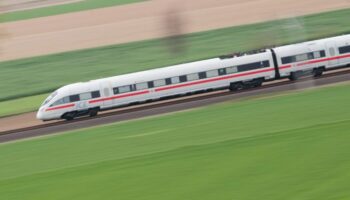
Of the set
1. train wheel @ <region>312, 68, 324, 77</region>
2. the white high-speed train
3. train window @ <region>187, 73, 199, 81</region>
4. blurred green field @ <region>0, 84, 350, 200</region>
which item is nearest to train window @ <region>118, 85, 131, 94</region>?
the white high-speed train

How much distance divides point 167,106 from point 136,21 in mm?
24594

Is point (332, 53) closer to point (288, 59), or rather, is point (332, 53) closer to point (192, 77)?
point (288, 59)

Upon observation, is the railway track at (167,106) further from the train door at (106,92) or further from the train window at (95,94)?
the train window at (95,94)

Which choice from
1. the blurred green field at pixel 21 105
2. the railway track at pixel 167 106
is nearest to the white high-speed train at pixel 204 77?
the railway track at pixel 167 106

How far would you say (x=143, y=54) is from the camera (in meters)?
52.4

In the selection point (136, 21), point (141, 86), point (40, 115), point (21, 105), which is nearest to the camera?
point (40, 115)

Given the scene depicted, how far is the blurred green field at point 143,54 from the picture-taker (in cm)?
4853

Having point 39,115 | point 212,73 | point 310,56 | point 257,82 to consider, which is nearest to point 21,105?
point 39,115

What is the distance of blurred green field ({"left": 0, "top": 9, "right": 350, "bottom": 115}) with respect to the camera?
159 ft

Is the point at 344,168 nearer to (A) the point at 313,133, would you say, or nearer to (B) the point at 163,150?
(A) the point at 313,133

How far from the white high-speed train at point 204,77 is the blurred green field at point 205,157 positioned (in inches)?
244

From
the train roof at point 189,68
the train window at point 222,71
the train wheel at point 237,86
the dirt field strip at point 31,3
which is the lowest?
the train wheel at point 237,86

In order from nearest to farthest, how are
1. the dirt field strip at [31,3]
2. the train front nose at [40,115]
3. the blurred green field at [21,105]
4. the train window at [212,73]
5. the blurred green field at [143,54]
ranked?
the train front nose at [40,115]
the train window at [212,73]
the blurred green field at [21,105]
the blurred green field at [143,54]
the dirt field strip at [31,3]

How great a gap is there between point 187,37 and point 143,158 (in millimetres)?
31991
